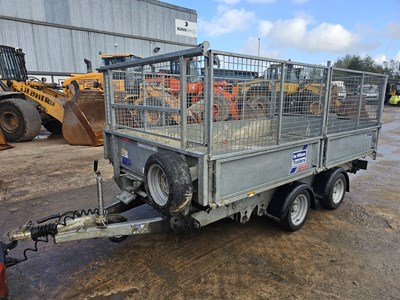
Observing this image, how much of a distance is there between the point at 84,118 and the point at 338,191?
22.7ft

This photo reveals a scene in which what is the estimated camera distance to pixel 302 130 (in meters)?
4.09

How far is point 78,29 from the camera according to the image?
22.9m

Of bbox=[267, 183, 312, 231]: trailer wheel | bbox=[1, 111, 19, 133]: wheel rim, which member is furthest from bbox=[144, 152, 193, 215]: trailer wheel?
bbox=[1, 111, 19, 133]: wheel rim

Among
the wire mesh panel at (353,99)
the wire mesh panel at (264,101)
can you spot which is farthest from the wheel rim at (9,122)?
the wire mesh panel at (353,99)

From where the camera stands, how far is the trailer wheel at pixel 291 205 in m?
3.51

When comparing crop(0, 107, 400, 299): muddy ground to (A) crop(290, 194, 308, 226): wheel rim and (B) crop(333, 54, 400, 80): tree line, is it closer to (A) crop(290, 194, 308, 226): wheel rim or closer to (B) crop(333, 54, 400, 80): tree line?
(A) crop(290, 194, 308, 226): wheel rim

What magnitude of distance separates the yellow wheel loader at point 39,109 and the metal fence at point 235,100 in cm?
497

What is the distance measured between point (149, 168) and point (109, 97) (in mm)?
1441

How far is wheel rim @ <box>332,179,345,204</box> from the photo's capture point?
178 inches

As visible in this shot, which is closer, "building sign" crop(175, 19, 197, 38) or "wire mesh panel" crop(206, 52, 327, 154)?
"wire mesh panel" crop(206, 52, 327, 154)

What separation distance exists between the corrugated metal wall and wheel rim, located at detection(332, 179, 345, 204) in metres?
22.3

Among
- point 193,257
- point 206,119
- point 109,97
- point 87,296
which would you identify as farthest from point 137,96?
point 87,296

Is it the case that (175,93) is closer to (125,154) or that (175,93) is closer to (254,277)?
(125,154)

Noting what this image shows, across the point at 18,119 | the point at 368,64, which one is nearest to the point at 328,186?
the point at 18,119
